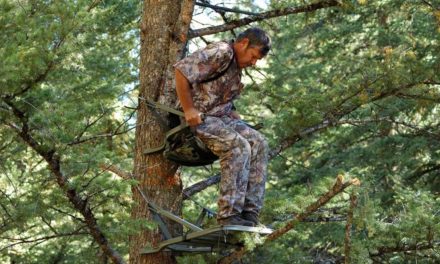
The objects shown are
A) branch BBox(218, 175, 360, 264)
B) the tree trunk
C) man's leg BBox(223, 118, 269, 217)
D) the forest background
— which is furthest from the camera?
the tree trunk

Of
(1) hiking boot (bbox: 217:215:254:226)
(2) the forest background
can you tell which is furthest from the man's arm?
(1) hiking boot (bbox: 217:215:254:226)

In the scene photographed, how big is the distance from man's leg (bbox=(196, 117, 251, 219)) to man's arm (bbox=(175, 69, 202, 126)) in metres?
0.13

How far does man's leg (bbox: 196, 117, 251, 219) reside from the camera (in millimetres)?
4457

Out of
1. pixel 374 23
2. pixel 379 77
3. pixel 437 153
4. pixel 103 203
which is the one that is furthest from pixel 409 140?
pixel 103 203

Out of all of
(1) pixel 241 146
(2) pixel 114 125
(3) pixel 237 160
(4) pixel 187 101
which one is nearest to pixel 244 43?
(4) pixel 187 101

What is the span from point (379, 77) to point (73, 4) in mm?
2953

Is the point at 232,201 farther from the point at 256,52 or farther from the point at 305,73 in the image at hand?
the point at 305,73

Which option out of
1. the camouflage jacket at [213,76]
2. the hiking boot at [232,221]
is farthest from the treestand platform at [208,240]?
the camouflage jacket at [213,76]

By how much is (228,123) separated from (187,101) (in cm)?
39

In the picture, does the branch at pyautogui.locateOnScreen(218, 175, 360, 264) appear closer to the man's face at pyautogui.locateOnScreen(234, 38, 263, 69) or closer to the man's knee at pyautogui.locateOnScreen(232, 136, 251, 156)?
the man's knee at pyautogui.locateOnScreen(232, 136, 251, 156)

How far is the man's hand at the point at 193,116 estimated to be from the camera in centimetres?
457

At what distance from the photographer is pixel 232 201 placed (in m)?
4.45

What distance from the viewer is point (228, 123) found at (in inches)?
189

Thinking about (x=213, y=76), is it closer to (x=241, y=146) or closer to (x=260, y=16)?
(x=241, y=146)
